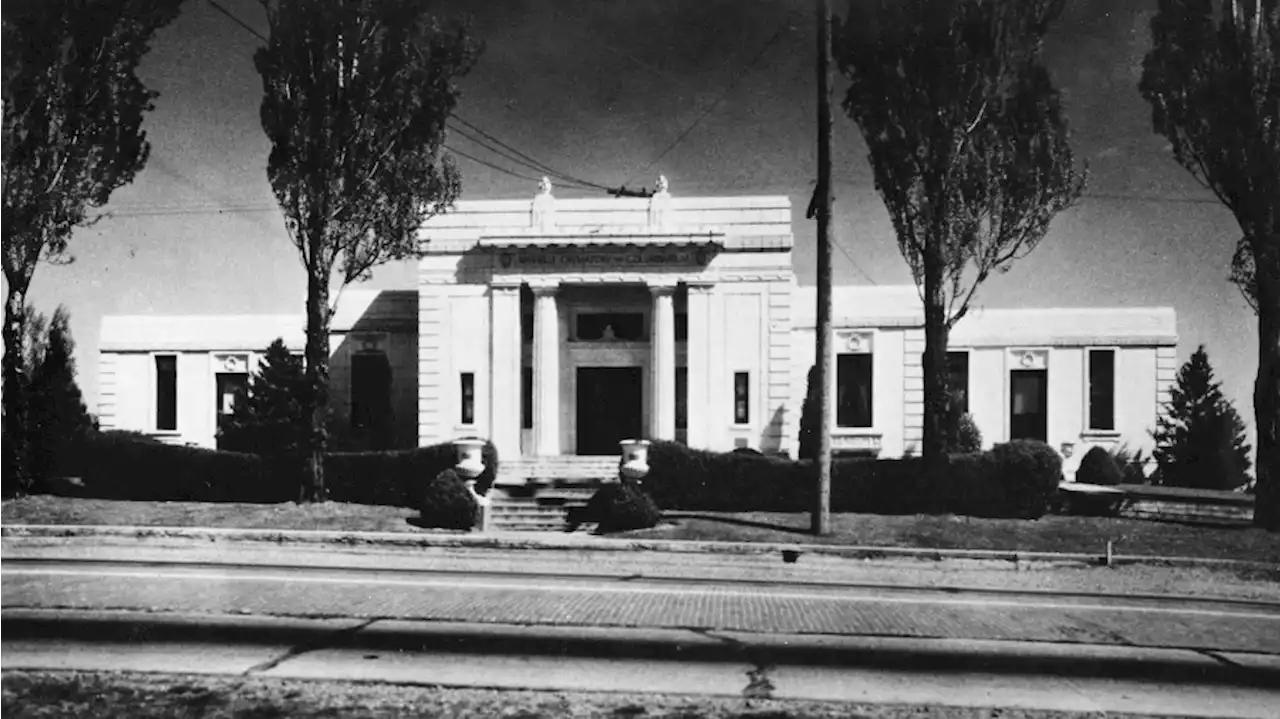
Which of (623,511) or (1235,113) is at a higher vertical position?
(1235,113)

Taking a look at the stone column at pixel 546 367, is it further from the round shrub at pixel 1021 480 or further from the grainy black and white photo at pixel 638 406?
the round shrub at pixel 1021 480

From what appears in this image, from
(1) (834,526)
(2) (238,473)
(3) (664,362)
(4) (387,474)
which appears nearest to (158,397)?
(2) (238,473)

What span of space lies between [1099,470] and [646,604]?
2059 cm

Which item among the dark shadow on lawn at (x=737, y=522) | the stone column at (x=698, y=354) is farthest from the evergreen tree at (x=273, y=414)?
the stone column at (x=698, y=354)

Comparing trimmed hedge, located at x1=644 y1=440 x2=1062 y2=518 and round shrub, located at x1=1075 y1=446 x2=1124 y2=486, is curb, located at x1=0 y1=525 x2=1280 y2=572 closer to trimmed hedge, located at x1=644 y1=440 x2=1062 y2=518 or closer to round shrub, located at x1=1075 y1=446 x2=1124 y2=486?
trimmed hedge, located at x1=644 y1=440 x2=1062 y2=518

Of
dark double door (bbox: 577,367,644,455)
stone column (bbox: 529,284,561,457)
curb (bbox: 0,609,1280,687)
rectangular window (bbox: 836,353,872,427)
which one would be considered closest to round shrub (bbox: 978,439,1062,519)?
curb (bbox: 0,609,1280,687)

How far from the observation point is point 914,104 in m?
16.7

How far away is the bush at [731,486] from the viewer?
17641 millimetres

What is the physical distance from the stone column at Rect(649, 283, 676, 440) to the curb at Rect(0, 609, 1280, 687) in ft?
53.3

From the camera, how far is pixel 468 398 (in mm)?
24906

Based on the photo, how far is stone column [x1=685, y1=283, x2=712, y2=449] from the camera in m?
24.2

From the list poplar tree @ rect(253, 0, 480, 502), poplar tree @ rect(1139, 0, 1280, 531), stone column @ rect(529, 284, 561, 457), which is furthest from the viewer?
stone column @ rect(529, 284, 561, 457)

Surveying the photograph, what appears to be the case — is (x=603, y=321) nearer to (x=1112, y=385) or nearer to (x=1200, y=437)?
(x=1112, y=385)

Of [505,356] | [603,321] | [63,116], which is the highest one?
[63,116]
